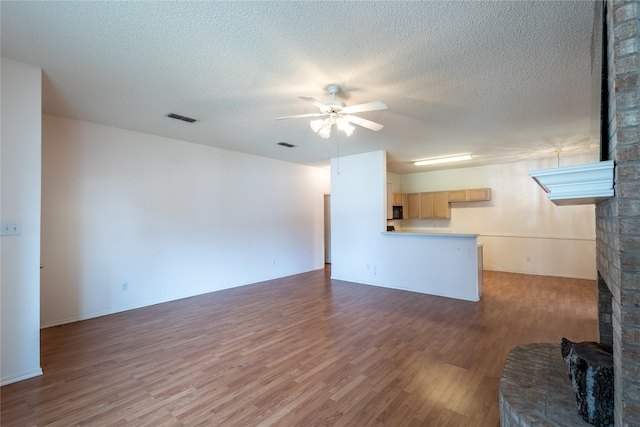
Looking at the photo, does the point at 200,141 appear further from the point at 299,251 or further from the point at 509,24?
the point at 509,24

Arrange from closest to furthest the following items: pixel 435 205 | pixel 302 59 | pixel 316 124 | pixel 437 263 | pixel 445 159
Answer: pixel 302 59, pixel 316 124, pixel 437 263, pixel 445 159, pixel 435 205

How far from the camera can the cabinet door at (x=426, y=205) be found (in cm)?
762

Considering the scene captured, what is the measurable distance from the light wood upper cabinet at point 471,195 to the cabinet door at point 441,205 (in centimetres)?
15

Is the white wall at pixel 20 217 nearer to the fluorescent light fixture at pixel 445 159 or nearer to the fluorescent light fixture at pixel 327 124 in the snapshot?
the fluorescent light fixture at pixel 327 124

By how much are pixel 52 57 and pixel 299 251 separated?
5.37 metres

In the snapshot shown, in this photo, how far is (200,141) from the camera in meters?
4.82

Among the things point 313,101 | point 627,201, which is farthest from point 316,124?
point 627,201

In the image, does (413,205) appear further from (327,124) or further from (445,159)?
(327,124)

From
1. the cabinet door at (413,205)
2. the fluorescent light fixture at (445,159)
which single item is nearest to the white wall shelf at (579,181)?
the fluorescent light fixture at (445,159)

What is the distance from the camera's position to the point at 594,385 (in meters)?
1.34

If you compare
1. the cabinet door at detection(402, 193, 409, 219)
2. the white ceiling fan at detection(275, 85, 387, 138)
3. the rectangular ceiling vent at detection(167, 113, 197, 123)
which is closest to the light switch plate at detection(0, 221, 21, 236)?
the rectangular ceiling vent at detection(167, 113, 197, 123)

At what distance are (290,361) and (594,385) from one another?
6.96 ft

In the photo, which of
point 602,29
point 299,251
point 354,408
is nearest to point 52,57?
point 354,408

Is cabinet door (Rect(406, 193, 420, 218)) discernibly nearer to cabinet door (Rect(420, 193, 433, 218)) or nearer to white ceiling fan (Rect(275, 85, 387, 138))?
cabinet door (Rect(420, 193, 433, 218))
